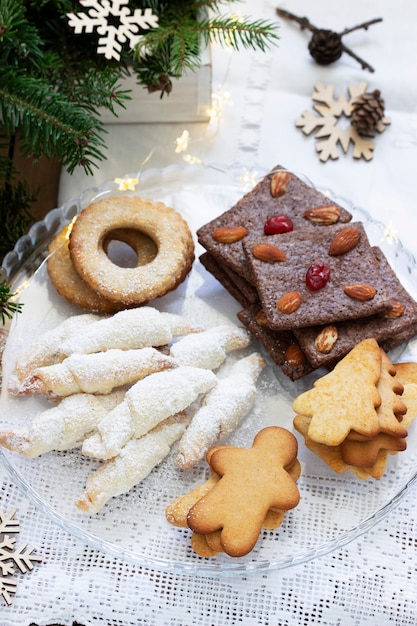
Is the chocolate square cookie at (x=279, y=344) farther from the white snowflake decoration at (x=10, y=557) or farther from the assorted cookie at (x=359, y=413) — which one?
the white snowflake decoration at (x=10, y=557)

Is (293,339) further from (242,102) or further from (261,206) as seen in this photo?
(242,102)

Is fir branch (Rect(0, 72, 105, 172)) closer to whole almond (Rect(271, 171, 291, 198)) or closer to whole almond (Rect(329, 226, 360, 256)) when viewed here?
whole almond (Rect(271, 171, 291, 198))

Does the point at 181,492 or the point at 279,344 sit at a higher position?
the point at 279,344

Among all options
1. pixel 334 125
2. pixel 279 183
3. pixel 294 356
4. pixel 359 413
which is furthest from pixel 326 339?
pixel 334 125

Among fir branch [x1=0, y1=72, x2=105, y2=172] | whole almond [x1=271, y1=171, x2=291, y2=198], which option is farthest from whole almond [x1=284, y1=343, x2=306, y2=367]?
fir branch [x1=0, y1=72, x2=105, y2=172]

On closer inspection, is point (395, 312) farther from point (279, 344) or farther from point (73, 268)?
point (73, 268)
